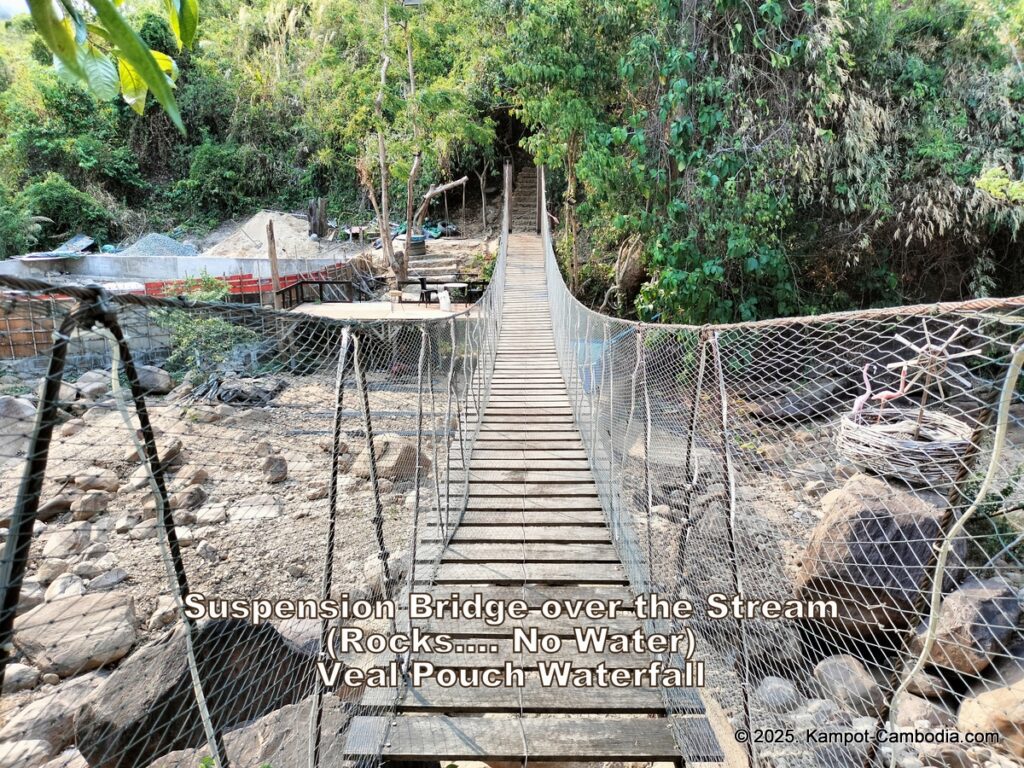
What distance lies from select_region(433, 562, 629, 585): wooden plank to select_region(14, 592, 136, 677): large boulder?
5.97ft

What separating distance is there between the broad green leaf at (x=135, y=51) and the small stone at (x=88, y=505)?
4.90 metres

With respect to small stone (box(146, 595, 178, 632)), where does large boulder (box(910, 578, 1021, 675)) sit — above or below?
above

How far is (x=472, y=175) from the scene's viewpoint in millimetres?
14109

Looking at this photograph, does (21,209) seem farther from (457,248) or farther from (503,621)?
(503,621)

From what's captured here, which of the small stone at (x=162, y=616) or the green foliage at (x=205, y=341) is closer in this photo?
the small stone at (x=162, y=616)

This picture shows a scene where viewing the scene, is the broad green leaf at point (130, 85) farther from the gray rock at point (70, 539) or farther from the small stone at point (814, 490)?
the gray rock at point (70, 539)

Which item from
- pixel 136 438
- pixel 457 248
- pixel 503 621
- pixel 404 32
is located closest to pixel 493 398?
pixel 503 621

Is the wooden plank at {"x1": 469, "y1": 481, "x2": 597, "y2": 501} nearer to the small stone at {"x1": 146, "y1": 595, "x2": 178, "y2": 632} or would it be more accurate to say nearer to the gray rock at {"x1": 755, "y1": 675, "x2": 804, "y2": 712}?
the gray rock at {"x1": 755, "y1": 675, "x2": 804, "y2": 712}

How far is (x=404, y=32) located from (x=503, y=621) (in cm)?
844

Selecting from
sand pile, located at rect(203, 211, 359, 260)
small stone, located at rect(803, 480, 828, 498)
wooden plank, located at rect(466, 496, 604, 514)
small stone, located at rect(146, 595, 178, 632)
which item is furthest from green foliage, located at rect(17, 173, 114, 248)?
small stone, located at rect(803, 480, 828, 498)

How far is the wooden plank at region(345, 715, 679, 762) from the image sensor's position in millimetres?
1530

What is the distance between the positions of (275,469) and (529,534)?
2767 mm

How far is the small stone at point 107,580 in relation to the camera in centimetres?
344

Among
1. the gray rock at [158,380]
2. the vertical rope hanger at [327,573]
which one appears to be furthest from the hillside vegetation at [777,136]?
the vertical rope hanger at [327,573]
